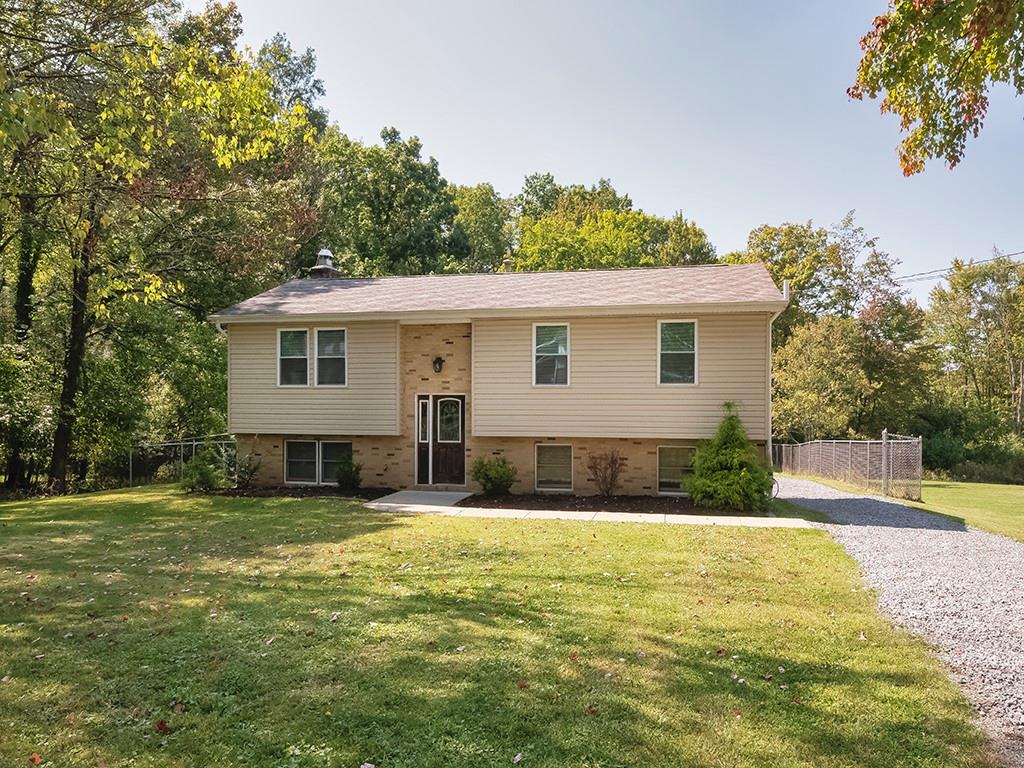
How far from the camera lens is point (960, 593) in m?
6.30

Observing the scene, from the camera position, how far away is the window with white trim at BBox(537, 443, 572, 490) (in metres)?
13.6

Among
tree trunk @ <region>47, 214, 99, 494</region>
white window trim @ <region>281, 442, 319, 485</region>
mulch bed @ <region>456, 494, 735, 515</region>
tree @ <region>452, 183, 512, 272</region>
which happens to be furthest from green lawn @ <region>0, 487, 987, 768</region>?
tree @ <region>452, 183, 512, 272</region>

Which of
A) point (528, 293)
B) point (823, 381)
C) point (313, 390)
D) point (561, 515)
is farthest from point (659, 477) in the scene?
point (823, 381)

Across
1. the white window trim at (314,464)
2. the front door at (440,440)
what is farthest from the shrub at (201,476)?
the front door at (440,440)

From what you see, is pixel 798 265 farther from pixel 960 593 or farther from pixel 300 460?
pixel 960 593

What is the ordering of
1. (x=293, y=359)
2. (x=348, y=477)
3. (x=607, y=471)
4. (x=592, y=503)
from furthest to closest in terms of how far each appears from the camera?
1. (x=293, y=359)
2. (x=348, y=477)
3. (x=607, y=471)
4. (x=592, y=503)

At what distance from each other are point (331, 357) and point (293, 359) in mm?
918

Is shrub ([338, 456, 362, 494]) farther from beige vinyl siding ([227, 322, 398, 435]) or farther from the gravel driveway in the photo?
the gravel driveway

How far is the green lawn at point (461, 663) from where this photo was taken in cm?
330

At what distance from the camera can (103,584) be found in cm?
627

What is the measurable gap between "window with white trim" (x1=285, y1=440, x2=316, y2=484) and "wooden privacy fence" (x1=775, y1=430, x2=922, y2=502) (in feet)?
43.9

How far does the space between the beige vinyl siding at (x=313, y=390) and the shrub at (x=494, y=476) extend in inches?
83.0

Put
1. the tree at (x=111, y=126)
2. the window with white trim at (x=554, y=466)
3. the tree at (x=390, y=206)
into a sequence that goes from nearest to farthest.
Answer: the tree at (x=111, y=126)
the window with white trim at (x=554, y=466)
the tree at (x=390, y=206)

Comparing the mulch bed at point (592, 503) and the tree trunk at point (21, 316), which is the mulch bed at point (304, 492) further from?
the tree trunk at point (21, 316)
